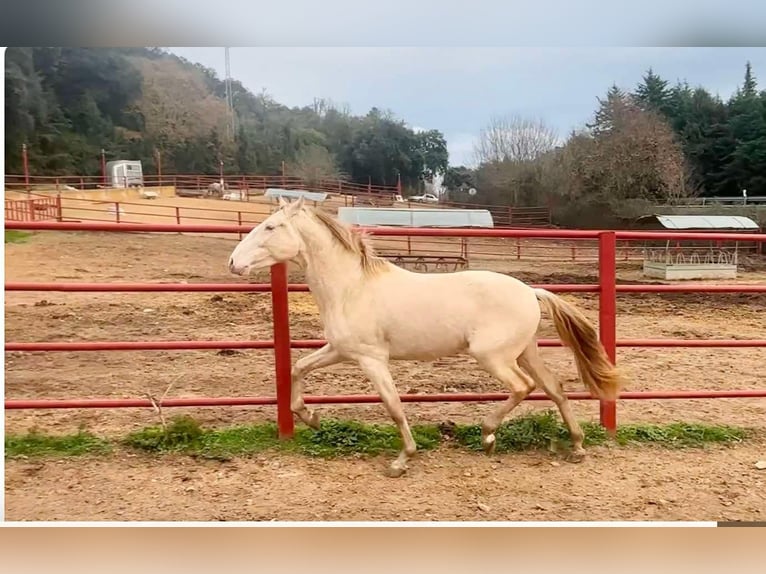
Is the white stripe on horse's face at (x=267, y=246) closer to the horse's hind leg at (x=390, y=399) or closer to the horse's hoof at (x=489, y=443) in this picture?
the horse's hind leg at (x=390, y=399)

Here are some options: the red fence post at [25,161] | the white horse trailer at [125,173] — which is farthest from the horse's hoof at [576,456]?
the red fence post at [25,161]

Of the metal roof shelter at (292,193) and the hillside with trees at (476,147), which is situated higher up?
the hillside with trees at (476,147)

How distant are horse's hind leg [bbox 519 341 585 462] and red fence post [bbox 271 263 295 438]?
0.84 meters

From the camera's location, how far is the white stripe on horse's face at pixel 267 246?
1.73m

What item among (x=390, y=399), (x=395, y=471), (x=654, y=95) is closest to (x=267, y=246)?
(x=390, y=399)

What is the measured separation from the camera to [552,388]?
76.1 inches

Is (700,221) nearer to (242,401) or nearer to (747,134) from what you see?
(747,134)

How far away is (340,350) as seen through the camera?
1844 millimetres

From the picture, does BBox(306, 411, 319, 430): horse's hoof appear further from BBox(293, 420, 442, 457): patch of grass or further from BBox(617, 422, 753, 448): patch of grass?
BBox(617, 422, 753, 448): patch of grass

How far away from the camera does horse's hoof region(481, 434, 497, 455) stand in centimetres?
192

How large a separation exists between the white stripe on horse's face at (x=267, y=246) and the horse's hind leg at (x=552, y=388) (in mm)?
866

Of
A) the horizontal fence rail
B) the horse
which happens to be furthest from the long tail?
the horse

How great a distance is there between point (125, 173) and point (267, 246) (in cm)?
90

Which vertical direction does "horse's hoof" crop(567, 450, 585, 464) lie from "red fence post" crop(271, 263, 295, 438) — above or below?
below
